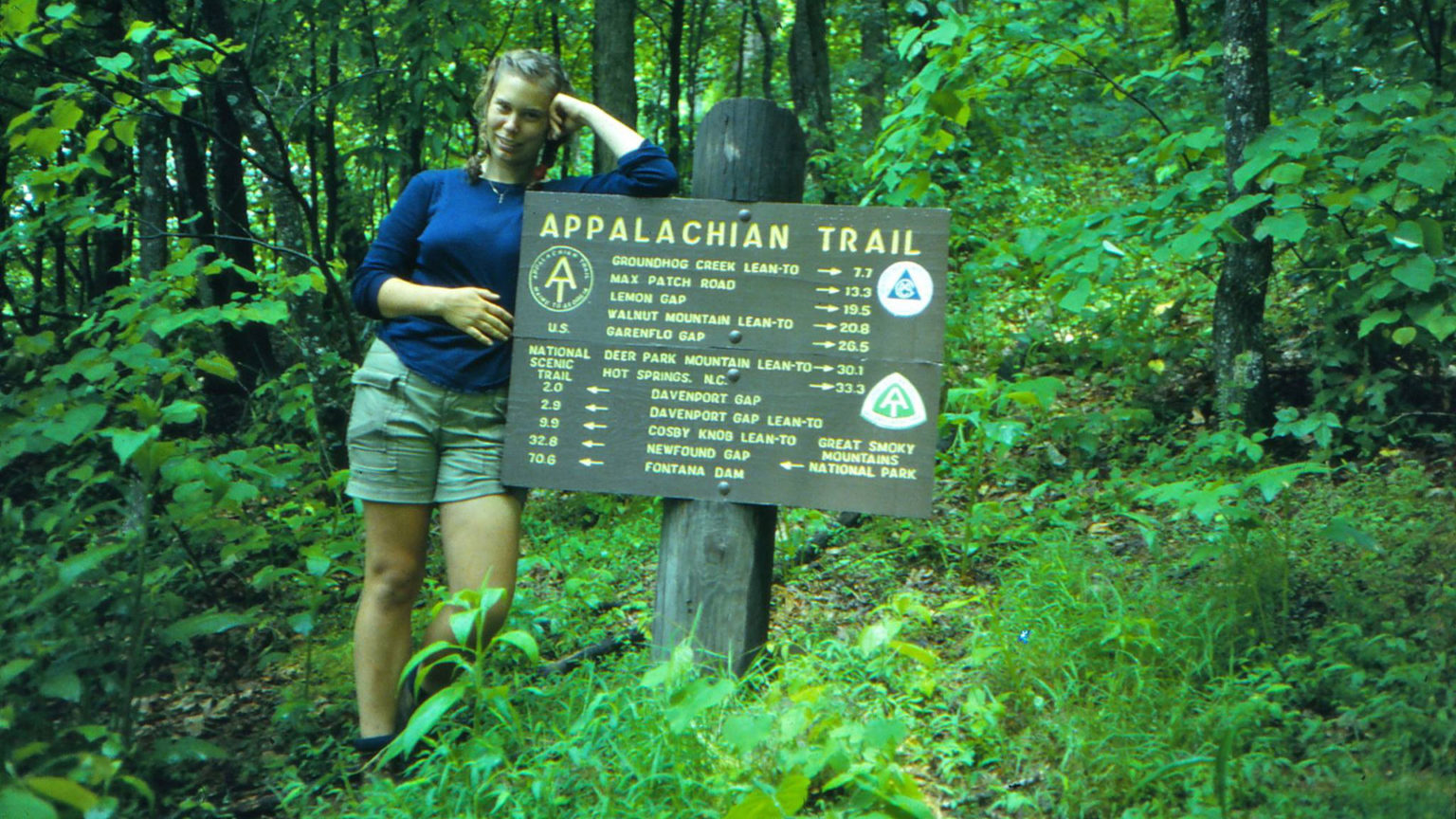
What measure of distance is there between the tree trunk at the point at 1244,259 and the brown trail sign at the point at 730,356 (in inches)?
113

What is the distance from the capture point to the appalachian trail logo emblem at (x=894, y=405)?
3271 millimetres

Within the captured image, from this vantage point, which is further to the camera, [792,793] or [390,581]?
[390,581]

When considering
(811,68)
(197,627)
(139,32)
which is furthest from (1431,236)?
(811,68)

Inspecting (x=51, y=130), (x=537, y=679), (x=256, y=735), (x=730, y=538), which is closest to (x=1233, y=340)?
(x=730, y=538)

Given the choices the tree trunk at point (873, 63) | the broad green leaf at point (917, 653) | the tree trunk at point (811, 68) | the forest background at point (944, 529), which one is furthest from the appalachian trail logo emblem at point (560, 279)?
the tree trunk at point (811, 68)

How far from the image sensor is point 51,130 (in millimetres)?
3947

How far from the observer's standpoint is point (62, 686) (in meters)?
2.87

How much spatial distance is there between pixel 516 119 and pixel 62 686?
1944 millimetres

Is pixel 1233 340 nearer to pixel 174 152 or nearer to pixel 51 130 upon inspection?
pixel 51 130

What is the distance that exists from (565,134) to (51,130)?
188 centimetres

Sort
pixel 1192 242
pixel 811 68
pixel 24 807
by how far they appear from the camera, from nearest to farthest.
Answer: pixel 24 807, pixel 1192 242, pixel 811 68

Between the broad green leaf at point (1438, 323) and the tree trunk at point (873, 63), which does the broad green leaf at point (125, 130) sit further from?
the tree trunk at point (873, 63)

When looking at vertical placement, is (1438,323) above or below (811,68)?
below

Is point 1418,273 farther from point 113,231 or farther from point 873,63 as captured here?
point 113,231
